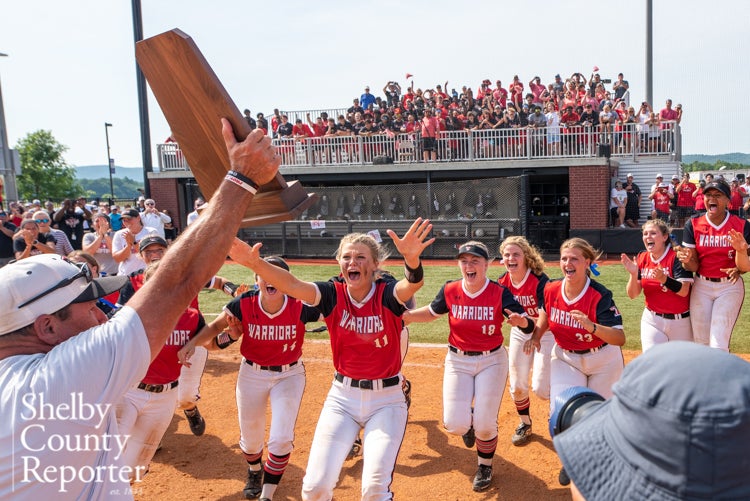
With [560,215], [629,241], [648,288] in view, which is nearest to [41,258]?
[648,288]

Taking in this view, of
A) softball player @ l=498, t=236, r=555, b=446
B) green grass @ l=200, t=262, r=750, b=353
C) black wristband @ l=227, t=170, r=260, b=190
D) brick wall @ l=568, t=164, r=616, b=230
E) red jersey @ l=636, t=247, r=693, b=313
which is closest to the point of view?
black wristband @ l=227, t=170, r=260, b=190

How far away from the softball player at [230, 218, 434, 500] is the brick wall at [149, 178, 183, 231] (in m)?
21.2

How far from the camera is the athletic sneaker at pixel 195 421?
6605 mm

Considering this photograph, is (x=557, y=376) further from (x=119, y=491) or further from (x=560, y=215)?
(x=560, y=215)

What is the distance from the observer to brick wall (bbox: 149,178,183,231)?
2461 centimetres

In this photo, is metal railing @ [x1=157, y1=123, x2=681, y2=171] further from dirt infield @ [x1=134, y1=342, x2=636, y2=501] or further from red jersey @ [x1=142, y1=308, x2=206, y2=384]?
red jersey @ [x1=142, y1=308, x2=206, y2=384]

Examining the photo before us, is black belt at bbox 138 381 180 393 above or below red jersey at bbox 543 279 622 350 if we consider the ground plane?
below

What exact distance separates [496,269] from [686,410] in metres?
15.4

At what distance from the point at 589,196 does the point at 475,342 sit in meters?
15.5

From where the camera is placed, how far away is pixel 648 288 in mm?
6852

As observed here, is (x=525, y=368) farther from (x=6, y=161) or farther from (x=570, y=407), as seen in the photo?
(x=6, y=161)

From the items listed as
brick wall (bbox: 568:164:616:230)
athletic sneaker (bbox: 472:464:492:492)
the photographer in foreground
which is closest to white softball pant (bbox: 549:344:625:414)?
athletic sneaker (bbox: 472:464:492:492)

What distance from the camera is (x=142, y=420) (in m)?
5.14

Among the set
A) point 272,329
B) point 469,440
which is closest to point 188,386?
point 272,329
